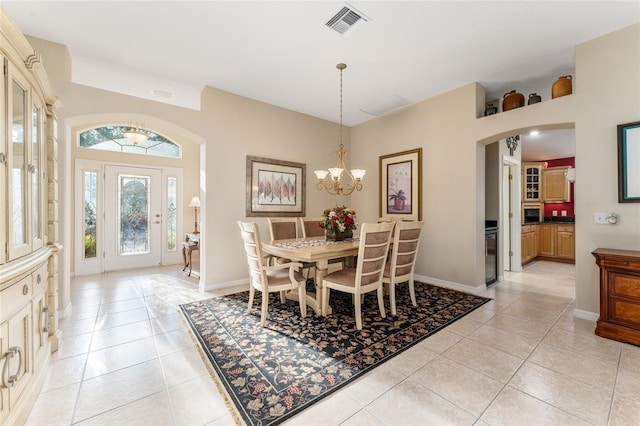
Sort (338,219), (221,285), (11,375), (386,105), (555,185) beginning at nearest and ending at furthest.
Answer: (11,375) → (338,219) → (221,285) → (386,105) → (555,185)

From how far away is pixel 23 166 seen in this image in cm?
159

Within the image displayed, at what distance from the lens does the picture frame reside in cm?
246

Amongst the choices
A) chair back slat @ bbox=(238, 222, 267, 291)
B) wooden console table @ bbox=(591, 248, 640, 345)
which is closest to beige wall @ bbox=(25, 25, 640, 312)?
wooden console table @ bbox=(591, 248, 640, 345)

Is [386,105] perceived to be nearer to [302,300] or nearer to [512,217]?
[512,217]

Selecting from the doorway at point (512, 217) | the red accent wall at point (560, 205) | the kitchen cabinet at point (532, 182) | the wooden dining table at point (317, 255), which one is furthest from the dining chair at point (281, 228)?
the red accent wall at point (560, 205)

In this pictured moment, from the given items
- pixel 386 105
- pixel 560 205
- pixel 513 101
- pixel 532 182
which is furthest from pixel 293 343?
pixel 560 205

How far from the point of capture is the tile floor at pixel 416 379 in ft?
4.89

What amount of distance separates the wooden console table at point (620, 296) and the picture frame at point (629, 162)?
21.7 inches

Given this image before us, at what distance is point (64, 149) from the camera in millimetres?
2838

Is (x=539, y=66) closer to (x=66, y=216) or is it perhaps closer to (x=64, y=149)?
(x=64, y=149)

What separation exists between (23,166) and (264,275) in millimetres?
1855

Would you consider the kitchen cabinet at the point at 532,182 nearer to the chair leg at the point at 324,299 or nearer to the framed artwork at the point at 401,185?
the framed artwork at the point at 401,185

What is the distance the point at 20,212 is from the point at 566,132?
7545 mm

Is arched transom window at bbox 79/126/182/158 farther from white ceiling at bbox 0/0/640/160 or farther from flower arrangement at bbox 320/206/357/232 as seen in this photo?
flower arrangement at bbox 320/206/357/232
